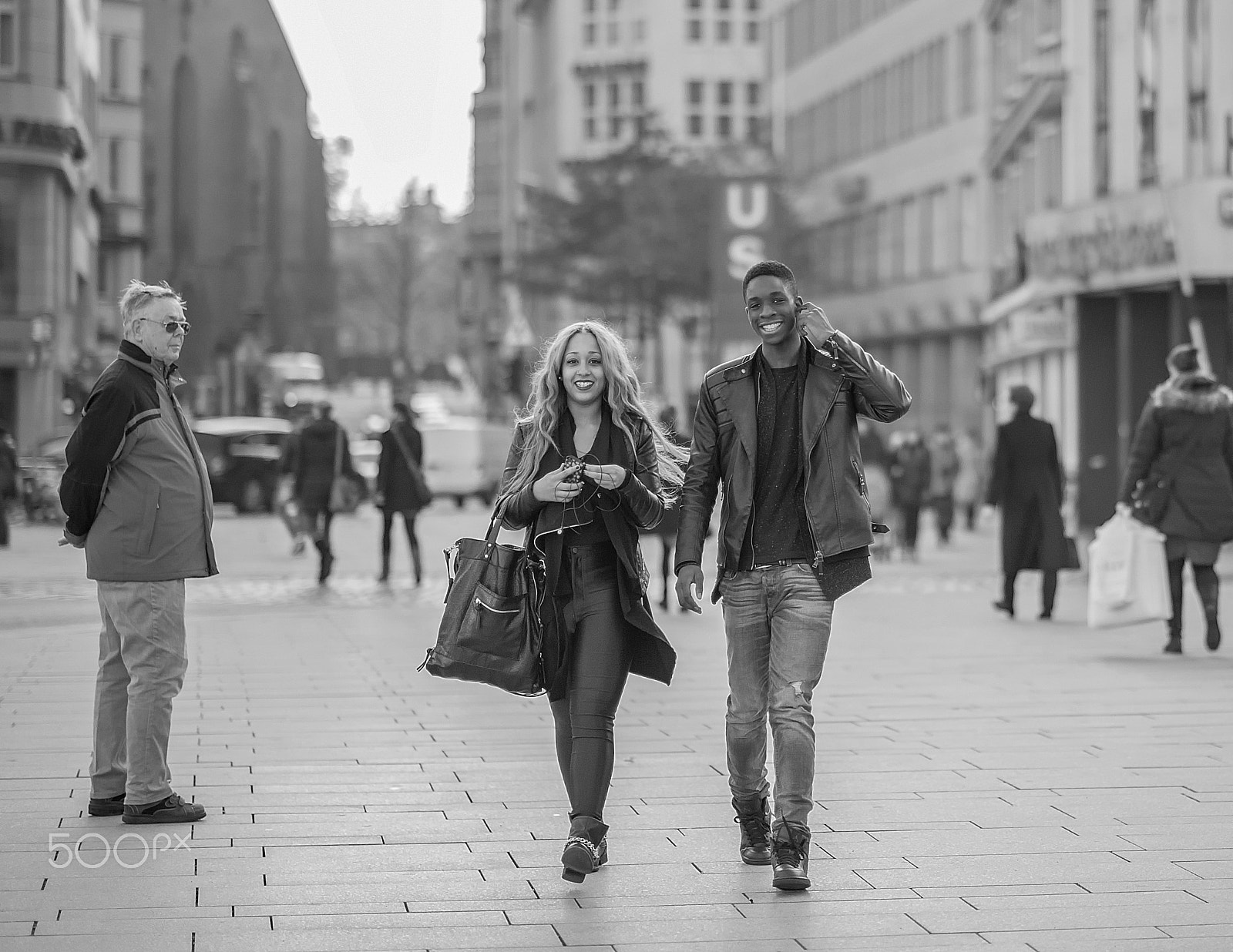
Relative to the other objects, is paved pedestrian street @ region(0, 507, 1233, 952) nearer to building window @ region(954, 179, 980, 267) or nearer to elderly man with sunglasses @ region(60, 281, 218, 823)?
elderly man with sunglasses @ region(60, 281, 218, 823)

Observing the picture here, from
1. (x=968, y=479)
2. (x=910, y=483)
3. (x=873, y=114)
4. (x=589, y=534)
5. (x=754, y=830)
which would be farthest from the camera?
(x=873, y=114)

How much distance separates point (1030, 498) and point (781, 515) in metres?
9.92

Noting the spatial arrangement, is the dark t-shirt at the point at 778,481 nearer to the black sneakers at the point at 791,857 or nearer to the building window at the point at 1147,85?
the black sneakers at the point at 791,857

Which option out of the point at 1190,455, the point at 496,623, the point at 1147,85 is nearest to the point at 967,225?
the point at 1147,85

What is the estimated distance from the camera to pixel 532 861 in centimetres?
709

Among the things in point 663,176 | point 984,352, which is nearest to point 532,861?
point 984,352

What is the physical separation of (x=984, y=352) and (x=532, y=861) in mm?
46125

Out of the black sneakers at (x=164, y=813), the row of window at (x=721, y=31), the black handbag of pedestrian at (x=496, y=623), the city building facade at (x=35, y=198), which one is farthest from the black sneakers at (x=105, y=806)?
the row of window at (x=721, y=31)

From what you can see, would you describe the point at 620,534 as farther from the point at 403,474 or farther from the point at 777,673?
the point at 403,474

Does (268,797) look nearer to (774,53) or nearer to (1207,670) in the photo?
(1207,670)

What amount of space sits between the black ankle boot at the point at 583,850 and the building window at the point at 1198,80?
24013 millimetres

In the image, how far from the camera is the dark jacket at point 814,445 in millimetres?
6812

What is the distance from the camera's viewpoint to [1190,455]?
1371 cm

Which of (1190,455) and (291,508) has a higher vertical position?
(1190,455)
